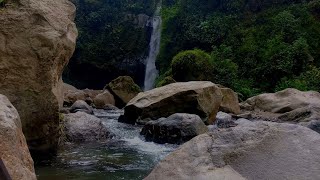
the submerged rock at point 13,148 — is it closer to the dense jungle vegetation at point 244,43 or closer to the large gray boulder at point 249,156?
the large gray boulder at point 249,156

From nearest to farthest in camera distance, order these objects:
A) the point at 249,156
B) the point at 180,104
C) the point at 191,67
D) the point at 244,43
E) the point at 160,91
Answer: the point at 249,156 < the point at 180,104 < the point at 160,91 < the point at 191,67 < the point at 244,43

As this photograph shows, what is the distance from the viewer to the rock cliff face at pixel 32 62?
5.81 m

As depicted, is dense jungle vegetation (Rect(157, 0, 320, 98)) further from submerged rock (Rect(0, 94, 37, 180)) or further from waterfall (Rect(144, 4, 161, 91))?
submerged rock (Rect(0, 94, 37, 180))

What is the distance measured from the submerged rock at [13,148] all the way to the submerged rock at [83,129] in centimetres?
530

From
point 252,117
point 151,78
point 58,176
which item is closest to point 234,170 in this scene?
point 58,176

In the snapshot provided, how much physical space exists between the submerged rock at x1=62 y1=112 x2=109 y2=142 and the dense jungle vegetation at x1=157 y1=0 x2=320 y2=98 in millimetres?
12650

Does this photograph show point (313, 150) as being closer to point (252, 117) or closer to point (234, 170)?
point (234, 170)

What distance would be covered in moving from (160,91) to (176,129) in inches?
178

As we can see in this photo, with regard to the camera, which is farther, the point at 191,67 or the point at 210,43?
the point at 210,43

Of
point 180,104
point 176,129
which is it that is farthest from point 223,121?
point 176,129

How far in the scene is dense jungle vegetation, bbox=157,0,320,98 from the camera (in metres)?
23.6

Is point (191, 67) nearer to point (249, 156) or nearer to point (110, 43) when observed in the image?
point (110, 43)

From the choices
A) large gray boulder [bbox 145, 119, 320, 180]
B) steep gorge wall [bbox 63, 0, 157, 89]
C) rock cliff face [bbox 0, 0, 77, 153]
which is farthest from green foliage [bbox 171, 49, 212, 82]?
large gray boulder [bbox 145, 119, 320, 180]

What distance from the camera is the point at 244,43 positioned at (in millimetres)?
27812
